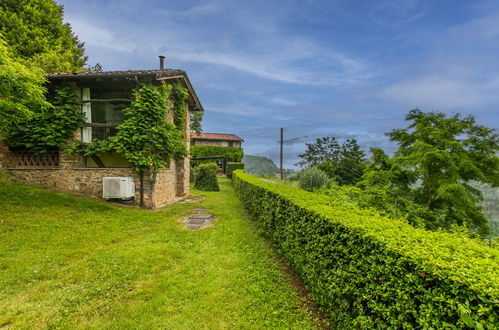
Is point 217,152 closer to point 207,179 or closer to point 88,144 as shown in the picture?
point 207,179

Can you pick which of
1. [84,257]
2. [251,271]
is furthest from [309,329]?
[84,257]

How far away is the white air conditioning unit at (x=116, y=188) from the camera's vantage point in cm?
766

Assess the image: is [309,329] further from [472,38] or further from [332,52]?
[332,52]

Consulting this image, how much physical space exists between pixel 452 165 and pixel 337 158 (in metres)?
20.6

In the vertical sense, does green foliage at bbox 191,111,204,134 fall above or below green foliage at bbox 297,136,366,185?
above

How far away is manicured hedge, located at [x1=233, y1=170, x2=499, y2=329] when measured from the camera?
121 cm

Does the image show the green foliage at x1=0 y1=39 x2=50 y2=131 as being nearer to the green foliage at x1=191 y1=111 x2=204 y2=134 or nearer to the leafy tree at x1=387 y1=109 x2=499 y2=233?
the leafy tree at x1=387 y1=109 x2=499 y2=233

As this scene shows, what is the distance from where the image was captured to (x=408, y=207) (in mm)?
5641

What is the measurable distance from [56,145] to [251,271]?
29.1ft

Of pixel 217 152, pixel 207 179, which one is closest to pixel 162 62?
pixel 207 179

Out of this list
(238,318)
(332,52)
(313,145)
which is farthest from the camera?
(313,145)

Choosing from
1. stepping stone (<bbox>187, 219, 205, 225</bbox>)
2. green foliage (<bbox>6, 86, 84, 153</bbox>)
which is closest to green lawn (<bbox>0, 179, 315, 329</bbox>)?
stepping stone (<bbox>187, 219, 205, 225</bbox>)

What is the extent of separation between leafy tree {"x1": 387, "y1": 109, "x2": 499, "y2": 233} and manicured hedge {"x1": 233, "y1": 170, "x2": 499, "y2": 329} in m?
7.10

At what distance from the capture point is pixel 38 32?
48.1ft
